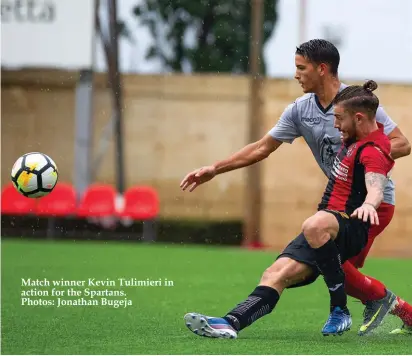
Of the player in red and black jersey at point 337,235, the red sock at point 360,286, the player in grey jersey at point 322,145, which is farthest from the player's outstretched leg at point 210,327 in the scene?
the red sock at point 360,286

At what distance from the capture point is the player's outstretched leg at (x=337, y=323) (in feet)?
22.4

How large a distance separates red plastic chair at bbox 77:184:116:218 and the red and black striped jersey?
42.8 ft

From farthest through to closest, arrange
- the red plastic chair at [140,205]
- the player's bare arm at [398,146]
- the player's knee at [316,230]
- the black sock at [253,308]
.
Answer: the red plastic chair at [140,205] → the player's bare arm at [398,146] → the black sock at [253,308] → the player's knee at [316,230]

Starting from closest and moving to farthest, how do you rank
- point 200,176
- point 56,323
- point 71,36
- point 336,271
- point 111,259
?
→ 1. point 336,271
2. point 200,176
3. point 56,323
4. point 111,259
5. point 71,36

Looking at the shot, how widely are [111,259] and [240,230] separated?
249 inches

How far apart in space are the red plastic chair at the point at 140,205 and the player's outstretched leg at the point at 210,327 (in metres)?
13.1

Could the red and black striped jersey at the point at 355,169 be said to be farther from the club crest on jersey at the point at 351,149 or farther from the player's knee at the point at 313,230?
the player's knee at the point at 313,230

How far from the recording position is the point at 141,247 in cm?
1848

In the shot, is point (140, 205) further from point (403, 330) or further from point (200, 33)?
point (403, 330)

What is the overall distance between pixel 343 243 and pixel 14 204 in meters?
14.0

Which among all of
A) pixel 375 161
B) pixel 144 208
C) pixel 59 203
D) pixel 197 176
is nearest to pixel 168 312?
pixel 197 176

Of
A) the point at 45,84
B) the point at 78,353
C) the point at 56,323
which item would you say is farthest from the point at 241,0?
the point at 78,353

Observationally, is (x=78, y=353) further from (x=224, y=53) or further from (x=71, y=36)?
(x=224, y=53)

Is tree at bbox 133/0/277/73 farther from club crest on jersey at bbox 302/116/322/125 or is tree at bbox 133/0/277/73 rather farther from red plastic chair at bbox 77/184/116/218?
club crest on jersey at bbox 302/116/322/125
